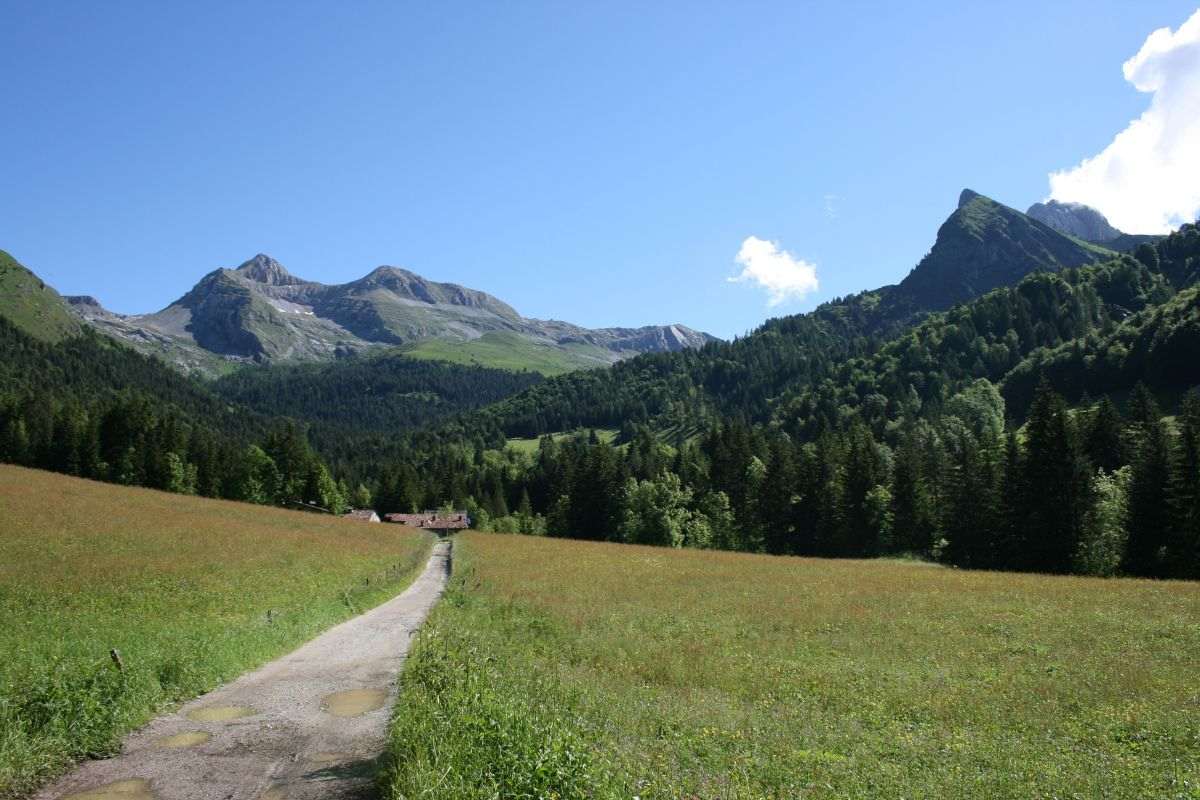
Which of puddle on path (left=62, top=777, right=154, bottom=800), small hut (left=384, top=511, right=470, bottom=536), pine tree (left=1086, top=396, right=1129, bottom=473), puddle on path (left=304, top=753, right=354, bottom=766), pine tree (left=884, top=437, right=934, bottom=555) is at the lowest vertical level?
small hut (left=384, top=511, right=470, bottom=536)

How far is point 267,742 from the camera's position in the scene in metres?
12.1

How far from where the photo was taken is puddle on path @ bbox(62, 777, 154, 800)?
376 inches

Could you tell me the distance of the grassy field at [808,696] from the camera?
937cm

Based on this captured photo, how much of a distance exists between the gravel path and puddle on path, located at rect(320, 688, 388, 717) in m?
0.02

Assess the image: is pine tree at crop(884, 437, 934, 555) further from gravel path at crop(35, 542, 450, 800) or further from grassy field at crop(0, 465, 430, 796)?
gravel path at crop(35, 542, 450, 800)

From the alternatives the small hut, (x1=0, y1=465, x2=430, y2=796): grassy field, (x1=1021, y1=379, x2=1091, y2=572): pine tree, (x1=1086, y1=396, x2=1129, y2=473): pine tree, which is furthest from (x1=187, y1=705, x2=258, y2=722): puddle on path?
the small hut

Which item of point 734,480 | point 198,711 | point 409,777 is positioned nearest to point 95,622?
point 198,711

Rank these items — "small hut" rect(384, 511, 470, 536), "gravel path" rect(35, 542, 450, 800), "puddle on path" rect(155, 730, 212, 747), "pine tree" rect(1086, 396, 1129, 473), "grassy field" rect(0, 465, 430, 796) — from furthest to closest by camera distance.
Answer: "small hut" rect(384, 511, 470, 536)
"pine tree" rect(1086, 396, 1129, 473)
"puddle on path" rect(155, 730, 212, 747)
"grassy field" rect(0, 465, 430, 796)
"gravel path" rect(35, 542, 450, 800)

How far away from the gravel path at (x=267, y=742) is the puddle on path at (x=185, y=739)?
18mm

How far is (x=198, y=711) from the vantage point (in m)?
14.0

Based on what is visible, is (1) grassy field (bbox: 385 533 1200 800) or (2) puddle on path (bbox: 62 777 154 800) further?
(2) puddle on path (bbox: 62 777 154 800)

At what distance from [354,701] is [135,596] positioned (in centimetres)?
1927

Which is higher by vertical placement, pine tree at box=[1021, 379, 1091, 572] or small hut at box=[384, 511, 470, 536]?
pine tree at box=[1021, 379, 1091, 572]

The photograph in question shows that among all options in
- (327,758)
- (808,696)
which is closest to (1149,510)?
(808,696)
